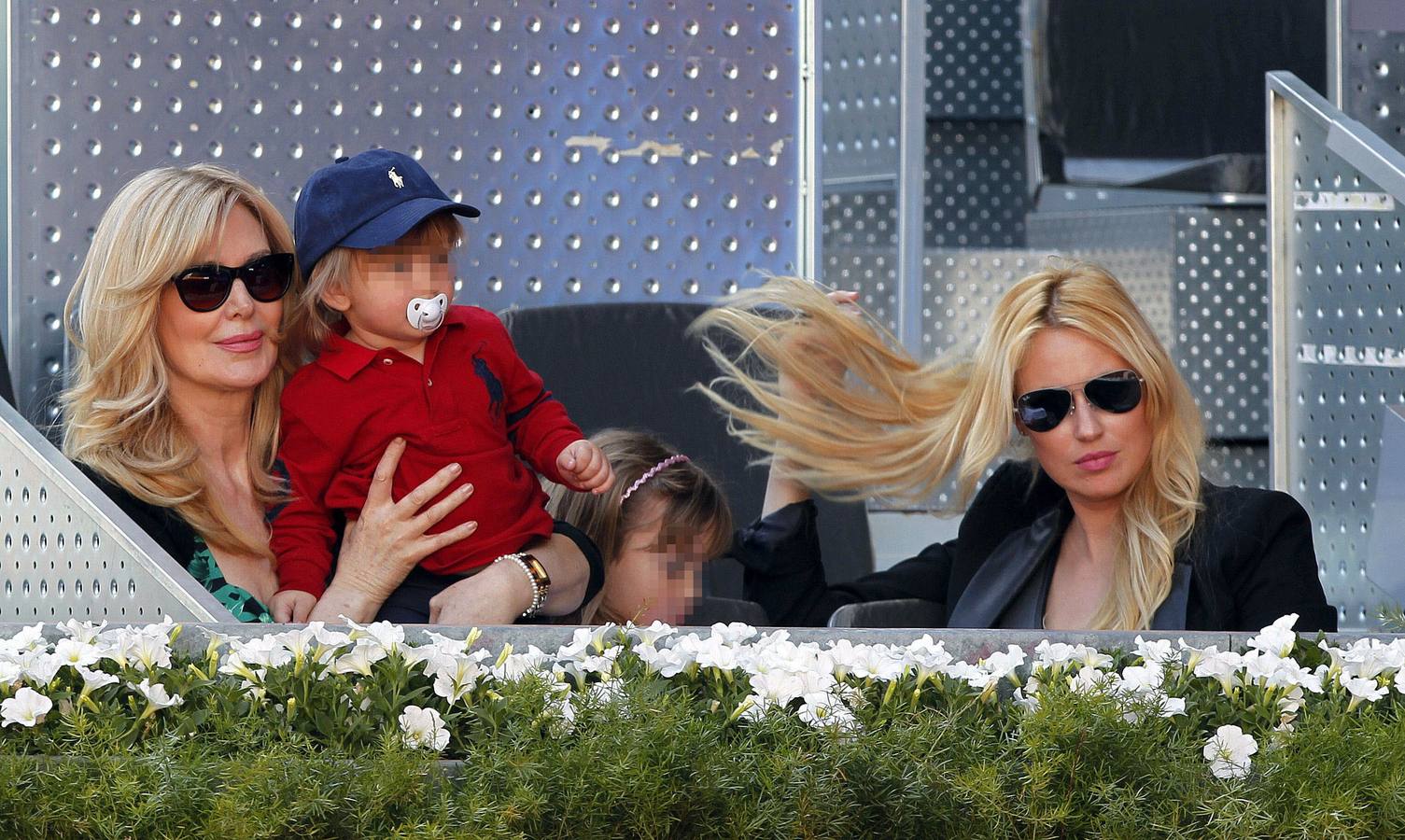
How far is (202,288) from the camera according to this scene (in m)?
2.30

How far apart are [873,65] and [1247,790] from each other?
4.21 meters

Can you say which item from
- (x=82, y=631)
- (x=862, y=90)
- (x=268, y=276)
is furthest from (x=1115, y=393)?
(x=862, y=90)

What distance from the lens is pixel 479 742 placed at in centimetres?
127

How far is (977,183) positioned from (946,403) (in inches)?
143

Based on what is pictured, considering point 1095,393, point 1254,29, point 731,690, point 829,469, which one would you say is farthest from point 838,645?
point 1254,29

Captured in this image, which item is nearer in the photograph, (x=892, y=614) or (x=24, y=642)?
(x=24, y=642)

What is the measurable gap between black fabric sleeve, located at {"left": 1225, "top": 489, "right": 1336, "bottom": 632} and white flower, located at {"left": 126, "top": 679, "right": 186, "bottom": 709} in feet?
5.01

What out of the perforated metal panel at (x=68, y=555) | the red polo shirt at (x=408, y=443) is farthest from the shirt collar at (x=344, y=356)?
the perforated metal panel at (x=68, y=555)

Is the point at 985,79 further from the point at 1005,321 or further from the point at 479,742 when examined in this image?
the point at 479,742

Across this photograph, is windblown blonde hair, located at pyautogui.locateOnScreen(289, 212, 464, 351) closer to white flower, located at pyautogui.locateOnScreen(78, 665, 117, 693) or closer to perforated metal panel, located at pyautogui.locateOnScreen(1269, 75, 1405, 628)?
white flower, located at pyautogui.locateOnScreen(78, 665, 117, 693)

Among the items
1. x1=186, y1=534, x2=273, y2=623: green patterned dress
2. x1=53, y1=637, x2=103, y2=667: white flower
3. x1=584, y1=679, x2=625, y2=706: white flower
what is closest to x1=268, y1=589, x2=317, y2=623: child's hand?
x1=186, y1=534, x2=273, y2=623: green patterned dress

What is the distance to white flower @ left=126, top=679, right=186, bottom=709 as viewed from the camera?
136 centimetres

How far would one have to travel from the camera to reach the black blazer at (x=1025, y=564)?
230cm

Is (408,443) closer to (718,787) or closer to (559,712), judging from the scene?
(559,712)
